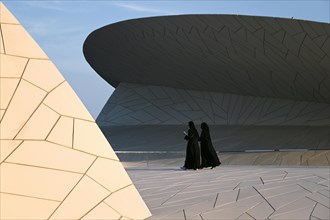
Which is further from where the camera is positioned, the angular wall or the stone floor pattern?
the angular wall

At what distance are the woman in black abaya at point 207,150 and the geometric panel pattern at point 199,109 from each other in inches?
384

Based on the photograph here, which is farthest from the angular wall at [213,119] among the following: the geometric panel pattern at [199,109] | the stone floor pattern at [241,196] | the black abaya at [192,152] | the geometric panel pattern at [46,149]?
the geometric panel pattern at [46,149]

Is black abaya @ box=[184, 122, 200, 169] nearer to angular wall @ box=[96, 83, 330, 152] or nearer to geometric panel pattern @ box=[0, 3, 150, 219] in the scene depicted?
angular wall @ box=[96, 83, 330, 152]

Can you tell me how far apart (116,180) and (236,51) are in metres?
15.9

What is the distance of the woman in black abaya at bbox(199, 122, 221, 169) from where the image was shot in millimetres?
12625

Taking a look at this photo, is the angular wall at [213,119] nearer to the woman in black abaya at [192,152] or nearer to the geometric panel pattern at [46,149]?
the woman in black abaya at [192,152]

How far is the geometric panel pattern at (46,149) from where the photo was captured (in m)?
5.34

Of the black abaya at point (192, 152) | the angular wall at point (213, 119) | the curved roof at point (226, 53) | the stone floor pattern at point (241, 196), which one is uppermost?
the curved roof at point (226, 53)

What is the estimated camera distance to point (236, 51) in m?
21.1

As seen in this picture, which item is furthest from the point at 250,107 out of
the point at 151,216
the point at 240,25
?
the point at 151,216

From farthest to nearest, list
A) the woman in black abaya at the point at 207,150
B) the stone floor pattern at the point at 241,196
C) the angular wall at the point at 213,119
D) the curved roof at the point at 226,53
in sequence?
1. the angular wall at the point at 213,119
2. the curved roof at the point at 226,53
3. the woman in black abaya at the point at 207,150
4. the stone floor pattern at the point at 241,196

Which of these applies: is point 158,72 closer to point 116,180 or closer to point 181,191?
point 181,191

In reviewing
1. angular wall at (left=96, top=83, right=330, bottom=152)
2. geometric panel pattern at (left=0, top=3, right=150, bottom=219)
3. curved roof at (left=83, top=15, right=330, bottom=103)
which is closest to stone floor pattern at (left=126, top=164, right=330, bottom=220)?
geometric panel pattern at (left=0, top=3, right=150, bottom=219)

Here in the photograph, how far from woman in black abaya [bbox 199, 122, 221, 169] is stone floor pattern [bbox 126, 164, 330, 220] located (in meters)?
2.75
